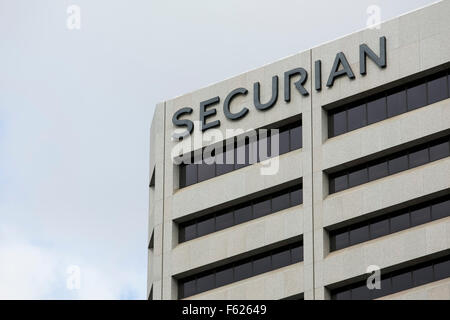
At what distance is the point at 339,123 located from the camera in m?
90.4

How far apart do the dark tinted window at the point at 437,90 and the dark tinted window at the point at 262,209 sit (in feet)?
35.1

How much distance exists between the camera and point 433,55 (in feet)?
287

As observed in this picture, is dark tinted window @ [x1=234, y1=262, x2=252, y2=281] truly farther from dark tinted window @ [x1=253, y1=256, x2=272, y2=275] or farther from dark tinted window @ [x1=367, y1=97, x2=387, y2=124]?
dark tinted window @ [x1=367, y1=97, x2=387, y2=124]

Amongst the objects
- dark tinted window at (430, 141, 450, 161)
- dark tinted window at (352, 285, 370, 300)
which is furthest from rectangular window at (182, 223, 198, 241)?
dark tinted window at (430, 141, 450, 161)

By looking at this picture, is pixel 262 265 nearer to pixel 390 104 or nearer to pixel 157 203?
pixel 157 203

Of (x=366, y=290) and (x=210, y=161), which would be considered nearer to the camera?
(x=366, y=290)

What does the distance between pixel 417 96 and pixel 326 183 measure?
666 centimetres

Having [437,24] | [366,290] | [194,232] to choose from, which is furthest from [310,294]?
[437,24]

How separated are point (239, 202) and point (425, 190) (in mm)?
11412

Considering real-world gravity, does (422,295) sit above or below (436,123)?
below

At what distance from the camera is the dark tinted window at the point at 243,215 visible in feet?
301

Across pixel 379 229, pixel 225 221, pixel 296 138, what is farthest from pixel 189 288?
pixel 379 229

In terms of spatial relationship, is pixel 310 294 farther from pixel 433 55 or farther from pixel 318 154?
pixel 433 55

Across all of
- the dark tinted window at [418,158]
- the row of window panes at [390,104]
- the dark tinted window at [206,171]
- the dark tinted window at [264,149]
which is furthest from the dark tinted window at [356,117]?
the dark tinted window at [206,171]
